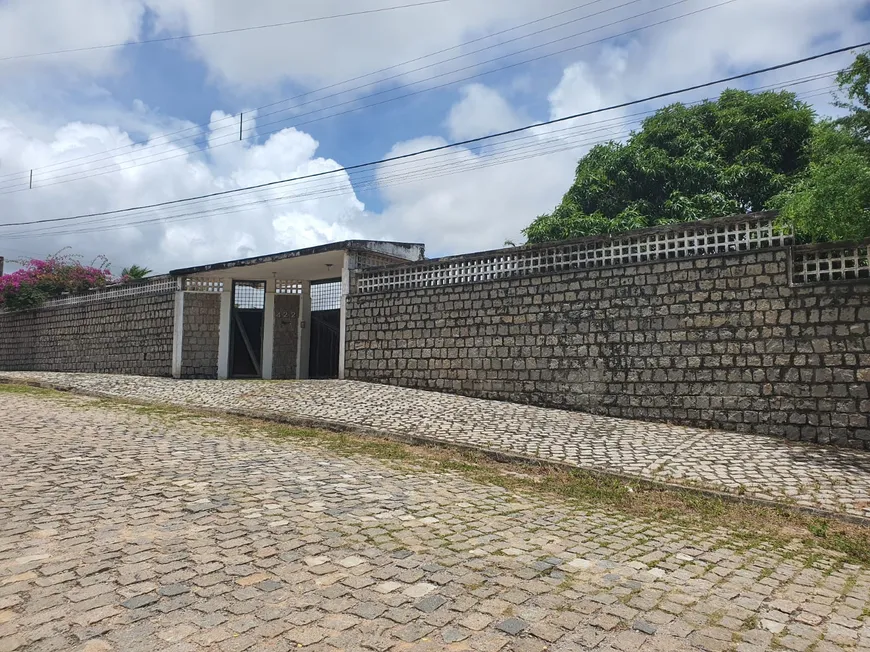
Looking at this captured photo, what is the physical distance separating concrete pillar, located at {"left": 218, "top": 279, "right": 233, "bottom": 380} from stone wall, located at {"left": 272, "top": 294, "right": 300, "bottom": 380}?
124cm

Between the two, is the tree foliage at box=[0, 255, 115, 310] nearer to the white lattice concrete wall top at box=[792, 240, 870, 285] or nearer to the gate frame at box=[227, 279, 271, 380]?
the gate frame at box=[227, 279, 271, 380]

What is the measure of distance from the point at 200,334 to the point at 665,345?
39.1 feet

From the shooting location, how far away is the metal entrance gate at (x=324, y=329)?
1627cm

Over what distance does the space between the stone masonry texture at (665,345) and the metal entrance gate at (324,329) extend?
4.33 metres

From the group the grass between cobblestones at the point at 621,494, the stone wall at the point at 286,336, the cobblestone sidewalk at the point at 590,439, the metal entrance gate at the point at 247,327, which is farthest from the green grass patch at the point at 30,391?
the grass between cobblestones at the point at 621,494

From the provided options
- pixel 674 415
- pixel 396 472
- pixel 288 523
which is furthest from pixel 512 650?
pixel 674 415

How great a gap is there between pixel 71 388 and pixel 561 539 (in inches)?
486

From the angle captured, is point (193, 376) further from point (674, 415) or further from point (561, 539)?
point (561, 539)

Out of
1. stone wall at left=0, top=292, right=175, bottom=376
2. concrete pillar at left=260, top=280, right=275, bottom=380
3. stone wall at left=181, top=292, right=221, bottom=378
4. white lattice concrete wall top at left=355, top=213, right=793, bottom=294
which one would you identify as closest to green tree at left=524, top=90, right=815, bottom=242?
white lattice concrete wall top at left=355, top=213, right=793, bottom=294

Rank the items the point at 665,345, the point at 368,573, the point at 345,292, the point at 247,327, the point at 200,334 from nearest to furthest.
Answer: the point at 368,573 → the point at 665,345 → the point at 345,292 → the point at 200,334 → the point at 247,327

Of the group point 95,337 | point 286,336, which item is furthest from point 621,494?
point 95,337

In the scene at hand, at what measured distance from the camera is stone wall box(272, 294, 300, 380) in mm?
16156

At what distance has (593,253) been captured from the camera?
10047 mm

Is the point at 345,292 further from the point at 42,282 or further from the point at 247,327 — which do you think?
the point at 42,282
